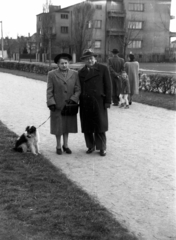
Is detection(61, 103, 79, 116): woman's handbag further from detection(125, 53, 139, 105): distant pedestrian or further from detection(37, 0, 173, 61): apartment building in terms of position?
detection(37, 0, 173, 61): apartment building

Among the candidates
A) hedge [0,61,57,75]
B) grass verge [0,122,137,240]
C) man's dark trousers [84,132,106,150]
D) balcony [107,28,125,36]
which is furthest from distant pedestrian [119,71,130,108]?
balcony [107,28,125,36]

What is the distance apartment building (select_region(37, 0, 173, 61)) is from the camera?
35094mm

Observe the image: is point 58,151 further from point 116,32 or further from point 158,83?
point 116,32

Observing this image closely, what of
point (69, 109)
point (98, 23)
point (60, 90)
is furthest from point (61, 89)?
point (98, 23)

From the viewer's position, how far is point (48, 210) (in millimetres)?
4168

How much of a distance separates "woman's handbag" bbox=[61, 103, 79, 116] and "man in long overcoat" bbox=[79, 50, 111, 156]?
5.9 inches

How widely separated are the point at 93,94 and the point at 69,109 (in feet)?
1.63

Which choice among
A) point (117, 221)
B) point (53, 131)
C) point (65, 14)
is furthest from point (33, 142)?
point (65, 14)

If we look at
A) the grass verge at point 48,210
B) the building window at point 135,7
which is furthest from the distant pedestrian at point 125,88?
the building window at point 135,7

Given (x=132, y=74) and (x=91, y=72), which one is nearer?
(x=91, y=72)

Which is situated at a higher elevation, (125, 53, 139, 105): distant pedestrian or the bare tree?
the bare tree

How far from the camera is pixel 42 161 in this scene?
6.17 meters

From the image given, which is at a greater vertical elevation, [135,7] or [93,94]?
[135,7]

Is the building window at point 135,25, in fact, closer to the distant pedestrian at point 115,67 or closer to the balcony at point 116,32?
the balcony at point 116,32
